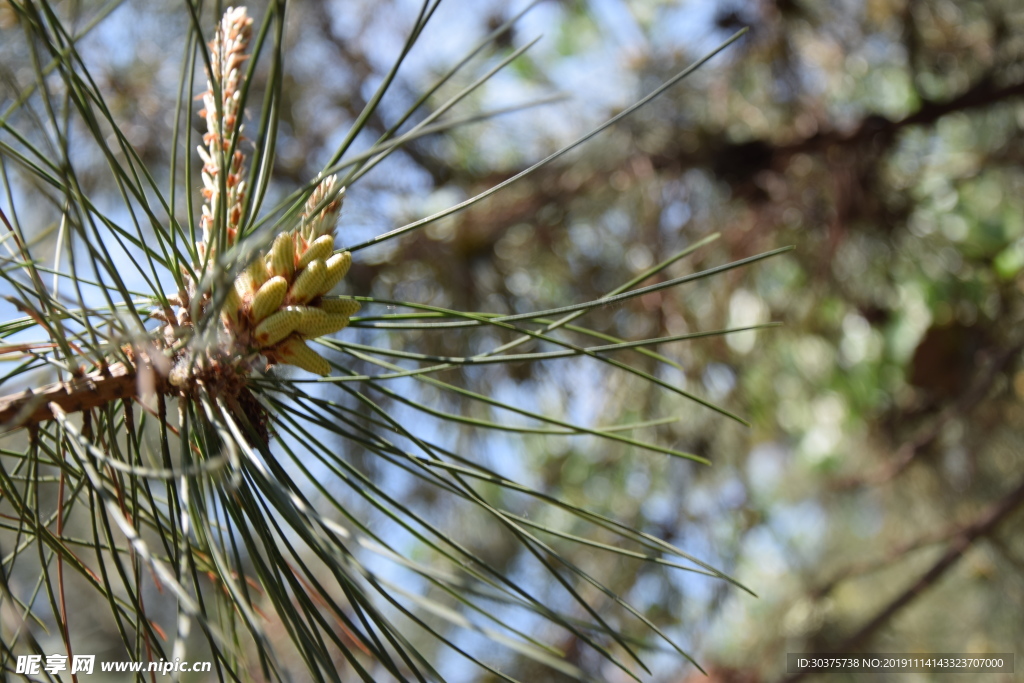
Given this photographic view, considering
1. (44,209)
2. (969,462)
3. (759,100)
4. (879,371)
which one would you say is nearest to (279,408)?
(44,209)

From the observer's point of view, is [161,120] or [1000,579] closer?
[161,120]

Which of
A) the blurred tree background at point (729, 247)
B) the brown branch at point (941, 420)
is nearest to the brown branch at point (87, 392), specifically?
the blurred tree background at point (729, 247)

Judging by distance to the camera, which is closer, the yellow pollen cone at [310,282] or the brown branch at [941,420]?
the yellow pollen cone at [310,282]

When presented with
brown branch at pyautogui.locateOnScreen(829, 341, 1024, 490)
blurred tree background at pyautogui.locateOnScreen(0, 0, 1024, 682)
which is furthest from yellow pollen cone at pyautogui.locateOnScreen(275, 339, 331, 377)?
brown branch at pyautogui.locateOnScreen(829, 341, 1024, 490)

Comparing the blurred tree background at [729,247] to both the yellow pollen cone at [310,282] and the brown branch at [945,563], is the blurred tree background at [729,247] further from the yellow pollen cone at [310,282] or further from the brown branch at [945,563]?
the yellow pollen cone at [310,282]

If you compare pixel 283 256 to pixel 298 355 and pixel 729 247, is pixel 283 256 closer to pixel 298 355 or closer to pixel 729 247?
pixel 298 355

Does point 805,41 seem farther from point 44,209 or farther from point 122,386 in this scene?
point 122,386

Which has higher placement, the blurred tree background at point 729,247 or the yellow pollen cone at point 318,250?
the blurred tree background at point 729,247
